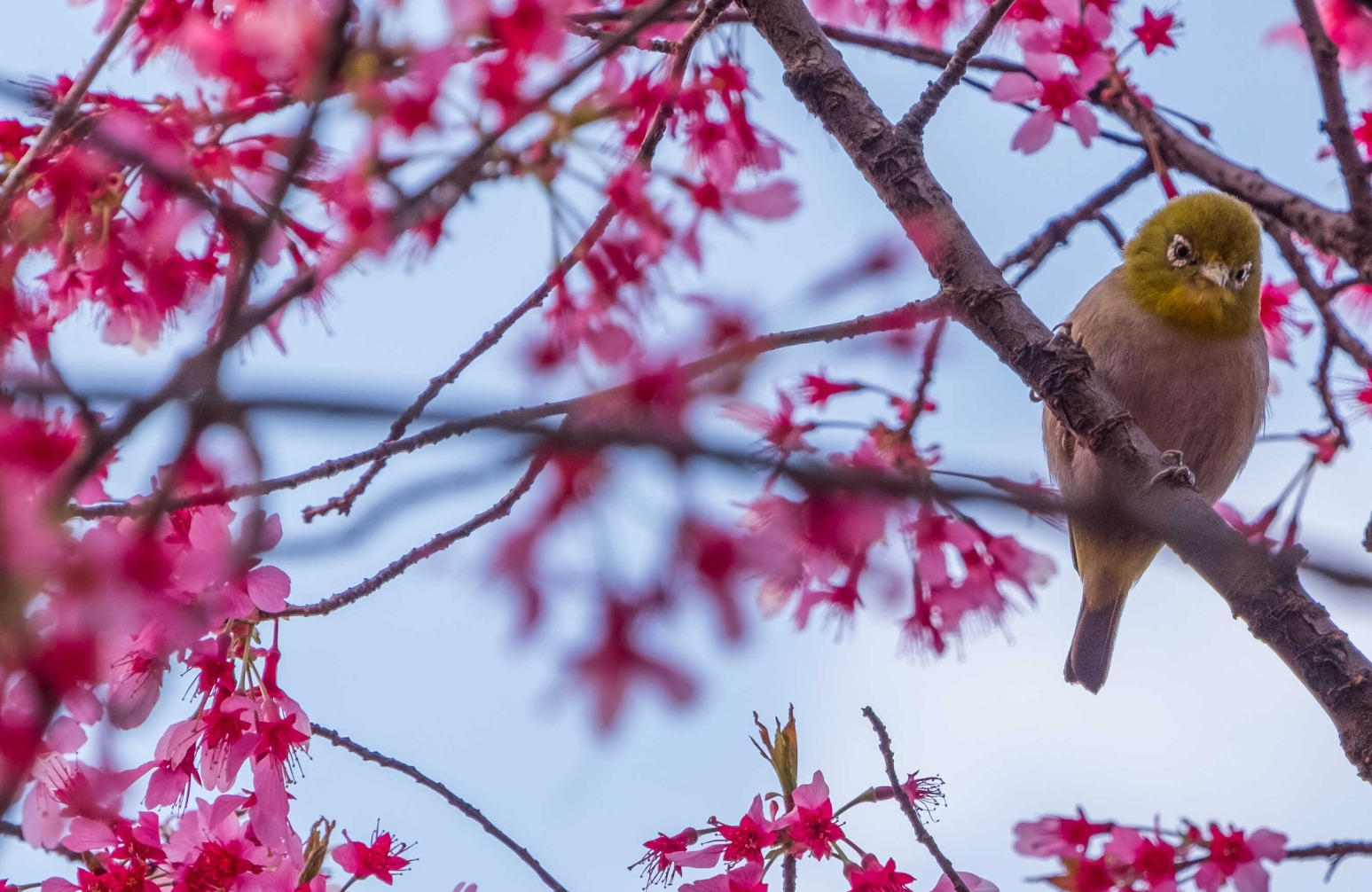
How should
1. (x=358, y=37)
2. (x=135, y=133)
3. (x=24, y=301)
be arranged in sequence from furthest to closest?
1. (x=135, y=133)
2. (x=24, y=301)
3. (x=358, y=37)

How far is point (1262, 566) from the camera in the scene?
7.55 feet

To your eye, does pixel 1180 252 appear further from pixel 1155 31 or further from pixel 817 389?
pixel 817 389

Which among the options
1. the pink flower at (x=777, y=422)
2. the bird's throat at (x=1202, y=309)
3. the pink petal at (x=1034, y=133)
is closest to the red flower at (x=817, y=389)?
the pink flower at (x=777, y=422)

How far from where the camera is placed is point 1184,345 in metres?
4.26

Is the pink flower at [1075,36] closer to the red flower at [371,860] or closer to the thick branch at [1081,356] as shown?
the thick branch at [1081,356]

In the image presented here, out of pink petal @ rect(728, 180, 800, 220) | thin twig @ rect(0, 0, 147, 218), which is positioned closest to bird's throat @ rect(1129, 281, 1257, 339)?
pink petal @ rect(728, 180, 800, 220)

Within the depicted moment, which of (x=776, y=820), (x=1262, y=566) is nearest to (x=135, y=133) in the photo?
(x=776, y=820)

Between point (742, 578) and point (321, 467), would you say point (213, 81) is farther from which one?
point (742, 578)

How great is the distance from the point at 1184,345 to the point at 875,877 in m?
2.29

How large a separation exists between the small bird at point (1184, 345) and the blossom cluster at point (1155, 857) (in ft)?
4.88

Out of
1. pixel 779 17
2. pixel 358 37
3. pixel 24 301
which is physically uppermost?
pixel 779 17

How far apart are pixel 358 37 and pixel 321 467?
626mm

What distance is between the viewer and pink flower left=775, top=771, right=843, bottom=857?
284cm

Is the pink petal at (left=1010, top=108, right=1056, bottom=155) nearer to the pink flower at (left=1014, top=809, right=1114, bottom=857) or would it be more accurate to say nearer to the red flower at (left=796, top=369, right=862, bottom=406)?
the red flower at (left=796, top=369, right=862, bottom=406)
